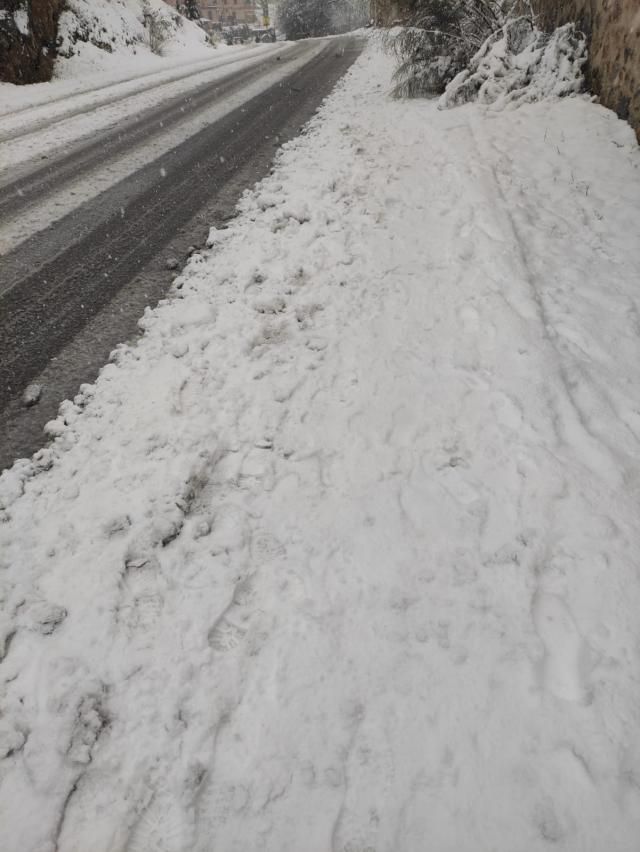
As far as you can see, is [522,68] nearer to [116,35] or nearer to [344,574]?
[344,574]

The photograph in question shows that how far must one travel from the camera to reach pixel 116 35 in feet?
51.8

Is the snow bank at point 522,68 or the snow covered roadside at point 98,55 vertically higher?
the snow covered roadside at point 98,55

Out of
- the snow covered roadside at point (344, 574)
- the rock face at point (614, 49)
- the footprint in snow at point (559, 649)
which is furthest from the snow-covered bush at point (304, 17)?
the footprint in snow at point (559, 649)

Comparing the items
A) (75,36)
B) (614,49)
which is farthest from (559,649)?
(75,36)

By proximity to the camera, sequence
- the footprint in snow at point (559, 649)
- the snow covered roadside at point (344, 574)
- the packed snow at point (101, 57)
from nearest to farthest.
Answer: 1. the snow covered roadside at point (344, 574)
2. the footprint in snow at point (559, 649)
3. the packed snow at point (101, 57)

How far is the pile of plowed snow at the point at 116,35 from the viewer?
44.2 ft

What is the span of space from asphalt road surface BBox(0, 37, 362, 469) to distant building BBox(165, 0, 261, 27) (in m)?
71.3

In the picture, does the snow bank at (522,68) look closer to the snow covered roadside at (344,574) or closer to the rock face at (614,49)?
the rock face at (614,49)

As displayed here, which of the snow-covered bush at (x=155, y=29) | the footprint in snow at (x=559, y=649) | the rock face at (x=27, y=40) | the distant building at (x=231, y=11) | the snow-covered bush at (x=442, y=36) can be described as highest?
the distant building at (x=231, y=11)

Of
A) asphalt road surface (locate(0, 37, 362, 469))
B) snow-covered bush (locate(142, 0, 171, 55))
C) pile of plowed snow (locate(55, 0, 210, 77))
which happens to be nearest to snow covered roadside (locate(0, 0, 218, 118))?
pile of plowed snow (locate(55, 0, 210, 77))

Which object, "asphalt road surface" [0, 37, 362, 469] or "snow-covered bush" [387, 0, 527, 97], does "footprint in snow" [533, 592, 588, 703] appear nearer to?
"asphalt road surface" [0, 37, 362, 469]

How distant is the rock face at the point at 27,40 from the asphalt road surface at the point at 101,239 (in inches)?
241

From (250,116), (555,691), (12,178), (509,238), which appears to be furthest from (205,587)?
(250,116)

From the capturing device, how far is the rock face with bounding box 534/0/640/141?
4.69 m
